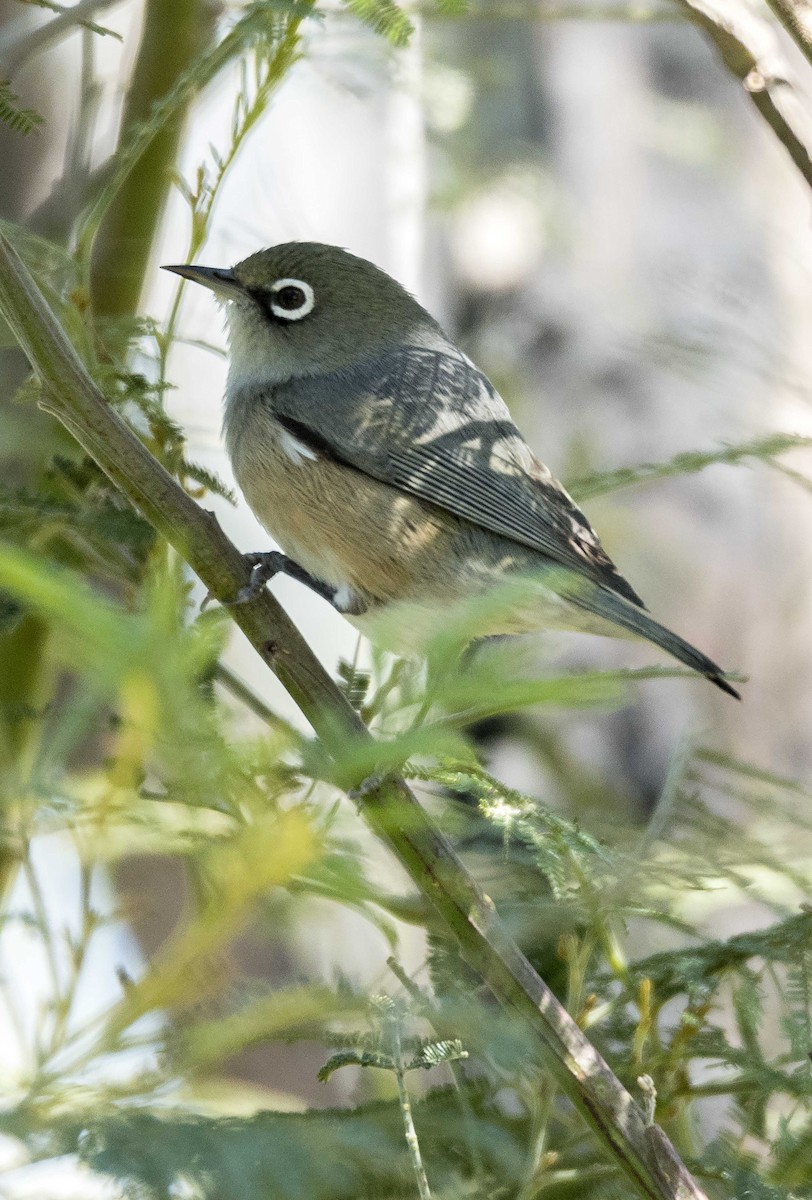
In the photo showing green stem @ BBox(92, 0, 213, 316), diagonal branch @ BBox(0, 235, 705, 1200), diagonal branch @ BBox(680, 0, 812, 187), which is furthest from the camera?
green stem @ BBox(92, 0, 213, 316)

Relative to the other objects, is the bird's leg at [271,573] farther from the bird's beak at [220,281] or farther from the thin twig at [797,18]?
the thin twig at [797,18]

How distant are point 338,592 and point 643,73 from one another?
3512 mm

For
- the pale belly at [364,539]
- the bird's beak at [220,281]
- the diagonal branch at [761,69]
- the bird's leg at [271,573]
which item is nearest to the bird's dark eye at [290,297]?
the bird's beak at [220,281]

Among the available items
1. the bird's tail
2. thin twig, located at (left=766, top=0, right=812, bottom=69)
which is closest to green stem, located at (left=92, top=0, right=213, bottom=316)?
the bird's tail

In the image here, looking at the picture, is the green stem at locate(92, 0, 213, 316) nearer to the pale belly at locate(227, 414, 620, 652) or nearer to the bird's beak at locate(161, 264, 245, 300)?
the bird's beak at locate(161, 264, 245, 300)

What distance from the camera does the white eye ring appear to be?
3.46 meters

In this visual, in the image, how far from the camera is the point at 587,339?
5230 millimetres

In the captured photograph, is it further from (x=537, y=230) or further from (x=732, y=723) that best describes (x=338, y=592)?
(x=537, y=230)

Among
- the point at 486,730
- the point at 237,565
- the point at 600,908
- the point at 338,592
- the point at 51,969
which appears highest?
the point at 237,565

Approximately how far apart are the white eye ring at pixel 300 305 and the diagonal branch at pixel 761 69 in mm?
1388

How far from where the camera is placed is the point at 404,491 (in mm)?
3154

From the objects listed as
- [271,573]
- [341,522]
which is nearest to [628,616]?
[341,522]

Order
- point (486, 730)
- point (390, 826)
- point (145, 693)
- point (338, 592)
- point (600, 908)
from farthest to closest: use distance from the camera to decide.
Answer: point (486, 730), point (338, 592), point (600, 908), point (390, 826), point (145, 693)

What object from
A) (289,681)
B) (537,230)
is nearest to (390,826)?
(289,681)
